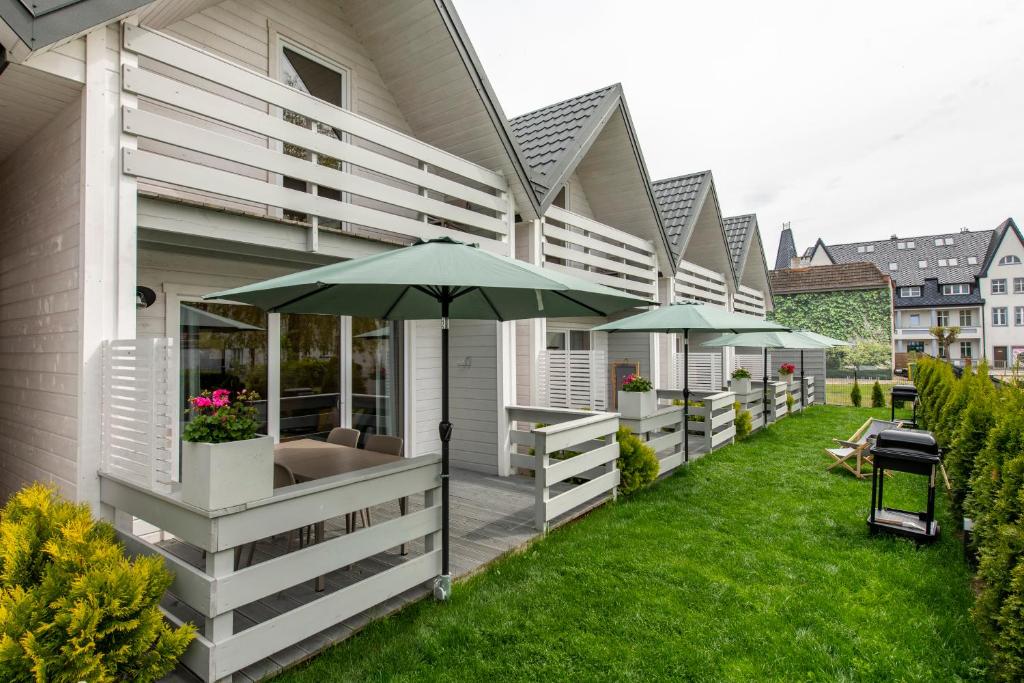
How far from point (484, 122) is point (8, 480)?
20.8ft

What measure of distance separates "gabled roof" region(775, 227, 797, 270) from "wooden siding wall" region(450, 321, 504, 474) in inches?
2067

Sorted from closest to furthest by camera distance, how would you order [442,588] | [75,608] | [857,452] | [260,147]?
[75,608] < [442,588] < [260,147] < [857,452]

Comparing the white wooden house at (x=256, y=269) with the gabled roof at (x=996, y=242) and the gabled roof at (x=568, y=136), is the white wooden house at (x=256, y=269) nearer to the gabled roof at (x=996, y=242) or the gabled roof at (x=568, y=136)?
the gabled roof at (x=568, y=136)

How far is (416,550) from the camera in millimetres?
→ 4891

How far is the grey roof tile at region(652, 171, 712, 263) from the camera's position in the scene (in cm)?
1227

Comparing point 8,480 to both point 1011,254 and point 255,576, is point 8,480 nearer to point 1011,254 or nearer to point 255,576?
point 255,576

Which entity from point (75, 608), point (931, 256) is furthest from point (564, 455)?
point (931, 256)

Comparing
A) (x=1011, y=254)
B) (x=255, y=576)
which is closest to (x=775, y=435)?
(x=255, y=576)

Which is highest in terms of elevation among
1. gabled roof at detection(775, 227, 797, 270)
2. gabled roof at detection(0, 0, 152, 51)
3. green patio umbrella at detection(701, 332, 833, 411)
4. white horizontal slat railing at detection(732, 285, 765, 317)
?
gabled roof at detection(775, 227, 797, 270)

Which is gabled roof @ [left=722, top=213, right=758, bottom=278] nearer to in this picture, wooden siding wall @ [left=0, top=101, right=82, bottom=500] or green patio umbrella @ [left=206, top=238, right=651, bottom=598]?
green patio umbrella @ [left=206, top=238, right=651, bottom=598]

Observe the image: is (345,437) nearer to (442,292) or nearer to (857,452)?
(442,292)

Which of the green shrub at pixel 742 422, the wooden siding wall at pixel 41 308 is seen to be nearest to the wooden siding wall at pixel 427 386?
the wooden siding wall at pixel 41 308

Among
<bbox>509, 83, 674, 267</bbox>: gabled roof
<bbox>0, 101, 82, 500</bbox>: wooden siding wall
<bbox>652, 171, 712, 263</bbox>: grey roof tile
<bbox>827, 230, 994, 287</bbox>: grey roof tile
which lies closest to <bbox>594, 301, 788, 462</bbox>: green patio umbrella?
<bbox>509, 83, 674, 267</bbox>: gabled roof

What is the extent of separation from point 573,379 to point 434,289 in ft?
13.7
